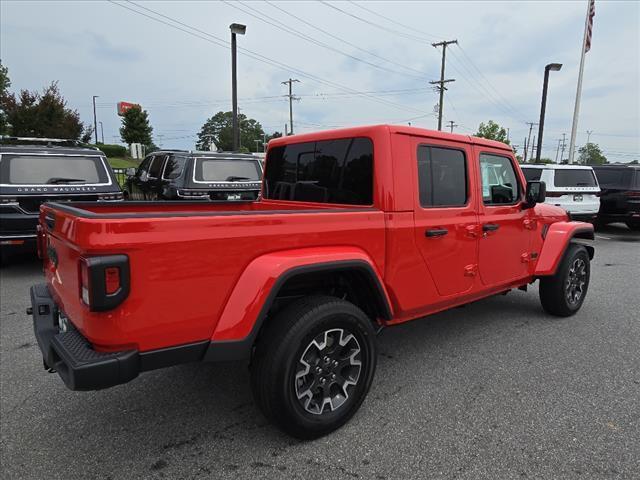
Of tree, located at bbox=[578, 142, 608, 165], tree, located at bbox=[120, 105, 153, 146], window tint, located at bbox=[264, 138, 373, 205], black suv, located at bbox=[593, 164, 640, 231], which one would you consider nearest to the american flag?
black suv, located at bbox=[593, 164, 640, 231]

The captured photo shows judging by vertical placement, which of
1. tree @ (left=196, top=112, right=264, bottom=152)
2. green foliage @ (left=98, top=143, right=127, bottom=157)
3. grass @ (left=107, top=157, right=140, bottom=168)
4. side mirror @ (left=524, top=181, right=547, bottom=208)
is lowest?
side mirror @ (left=524, top=181, right=547, bottom=208)

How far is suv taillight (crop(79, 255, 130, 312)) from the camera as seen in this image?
1.86 meters

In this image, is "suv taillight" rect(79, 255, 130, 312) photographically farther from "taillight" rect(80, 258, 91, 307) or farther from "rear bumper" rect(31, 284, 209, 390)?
"rear bumper" rect(31, 284, 209, 390)

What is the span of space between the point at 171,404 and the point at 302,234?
153 cm

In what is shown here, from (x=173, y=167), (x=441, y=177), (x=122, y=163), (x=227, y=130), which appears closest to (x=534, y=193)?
(x=441, y=177)

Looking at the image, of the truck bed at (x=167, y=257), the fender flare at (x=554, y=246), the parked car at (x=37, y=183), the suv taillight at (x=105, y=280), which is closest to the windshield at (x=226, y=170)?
the parked car at (x=37, y=183)

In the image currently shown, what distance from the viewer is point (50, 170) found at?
257 inches

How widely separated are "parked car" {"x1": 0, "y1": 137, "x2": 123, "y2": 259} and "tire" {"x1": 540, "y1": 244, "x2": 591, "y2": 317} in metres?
6.17

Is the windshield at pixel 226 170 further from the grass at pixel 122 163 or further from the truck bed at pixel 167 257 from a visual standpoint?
the grass at pixel 122 163

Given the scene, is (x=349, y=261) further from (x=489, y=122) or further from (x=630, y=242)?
(x=489, y=122)

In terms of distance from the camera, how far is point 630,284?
21.2 ft

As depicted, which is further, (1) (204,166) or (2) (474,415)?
(1) (204,166)

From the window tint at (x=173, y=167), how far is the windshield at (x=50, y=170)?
2.02 metres

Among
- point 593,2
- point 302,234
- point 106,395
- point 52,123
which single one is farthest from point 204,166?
point 52,123
